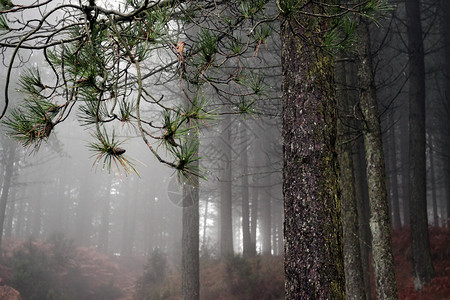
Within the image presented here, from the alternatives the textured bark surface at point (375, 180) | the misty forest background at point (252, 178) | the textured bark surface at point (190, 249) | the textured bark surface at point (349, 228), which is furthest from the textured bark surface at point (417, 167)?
the textured bark surface at point (190, 249)

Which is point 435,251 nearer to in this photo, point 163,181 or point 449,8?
point 449,8

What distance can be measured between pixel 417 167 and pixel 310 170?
8074 mm

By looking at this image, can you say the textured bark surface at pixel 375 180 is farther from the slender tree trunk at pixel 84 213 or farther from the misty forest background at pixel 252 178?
the slender tree trunk at pixel 84 213

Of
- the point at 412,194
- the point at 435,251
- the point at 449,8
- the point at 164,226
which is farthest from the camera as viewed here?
the point at 164,226

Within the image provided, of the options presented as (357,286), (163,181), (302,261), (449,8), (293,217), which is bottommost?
(357,286)

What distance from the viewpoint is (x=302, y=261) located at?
2.65 meters

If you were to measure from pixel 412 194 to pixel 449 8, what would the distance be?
316 inches

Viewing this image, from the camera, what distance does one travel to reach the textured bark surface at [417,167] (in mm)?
8477

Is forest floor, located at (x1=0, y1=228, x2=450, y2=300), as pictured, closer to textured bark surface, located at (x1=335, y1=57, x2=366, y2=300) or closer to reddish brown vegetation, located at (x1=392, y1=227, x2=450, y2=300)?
reddish brown vegetation, located at (x1=392, y1=227, x2=450, y2=300)

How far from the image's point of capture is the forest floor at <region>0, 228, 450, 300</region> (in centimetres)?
962

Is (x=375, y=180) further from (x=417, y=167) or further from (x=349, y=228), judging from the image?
(x=417, y=167)

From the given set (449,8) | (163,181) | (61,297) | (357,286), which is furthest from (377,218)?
(163,181)

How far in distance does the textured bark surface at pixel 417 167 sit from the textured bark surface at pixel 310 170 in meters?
6.27

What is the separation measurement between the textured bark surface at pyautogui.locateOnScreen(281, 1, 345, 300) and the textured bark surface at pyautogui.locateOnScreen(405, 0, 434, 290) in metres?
6.27
